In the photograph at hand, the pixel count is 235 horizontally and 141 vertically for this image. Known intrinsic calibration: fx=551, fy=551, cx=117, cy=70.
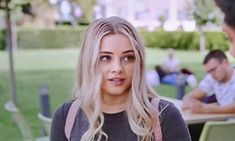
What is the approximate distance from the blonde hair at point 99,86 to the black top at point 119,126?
2 cm

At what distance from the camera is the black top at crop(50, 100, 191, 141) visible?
68.7 inches

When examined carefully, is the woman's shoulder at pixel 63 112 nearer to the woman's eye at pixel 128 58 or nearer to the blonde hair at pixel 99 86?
the blonde hair at pixel 99 86

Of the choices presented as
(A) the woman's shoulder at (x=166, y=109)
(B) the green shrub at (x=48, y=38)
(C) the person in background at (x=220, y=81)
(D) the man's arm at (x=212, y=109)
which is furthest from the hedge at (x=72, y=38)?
(A) the woman's shoulder at (x=166, y=109)

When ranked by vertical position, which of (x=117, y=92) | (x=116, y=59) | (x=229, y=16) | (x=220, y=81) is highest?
(x=229, y=16)

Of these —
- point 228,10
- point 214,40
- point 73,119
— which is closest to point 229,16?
point 228,10

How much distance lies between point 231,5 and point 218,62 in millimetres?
3547

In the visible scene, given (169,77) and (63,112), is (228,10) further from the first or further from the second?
(169,77)

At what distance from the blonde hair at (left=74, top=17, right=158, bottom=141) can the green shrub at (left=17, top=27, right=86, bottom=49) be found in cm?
2902

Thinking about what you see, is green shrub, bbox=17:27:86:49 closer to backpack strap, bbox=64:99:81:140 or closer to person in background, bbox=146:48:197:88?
person in background, bbox=146:48:197:88

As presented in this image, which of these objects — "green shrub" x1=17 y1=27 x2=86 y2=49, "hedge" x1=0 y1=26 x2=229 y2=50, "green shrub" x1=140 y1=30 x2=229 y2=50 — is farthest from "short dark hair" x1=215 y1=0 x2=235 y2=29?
"green shrub" x1=17 y1=27 x2=86 y2=49

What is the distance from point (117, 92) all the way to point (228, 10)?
500 mm

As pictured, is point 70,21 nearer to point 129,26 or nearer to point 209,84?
point 209,84

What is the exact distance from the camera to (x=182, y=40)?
1188 inches

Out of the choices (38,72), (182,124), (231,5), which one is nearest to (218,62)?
(182,124)
